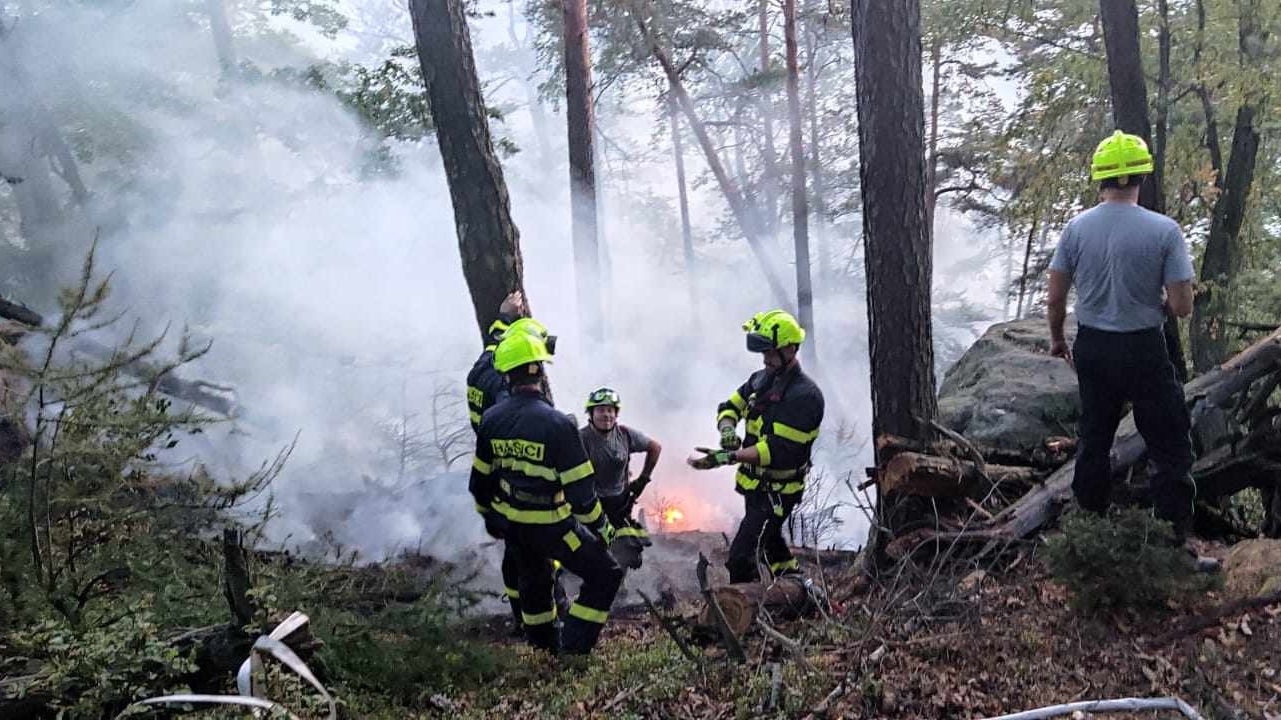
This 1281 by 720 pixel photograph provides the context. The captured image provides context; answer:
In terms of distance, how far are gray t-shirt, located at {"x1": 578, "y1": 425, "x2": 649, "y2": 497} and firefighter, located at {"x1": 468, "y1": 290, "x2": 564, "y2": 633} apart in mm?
769

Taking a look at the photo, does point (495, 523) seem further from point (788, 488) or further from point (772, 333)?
point (772, 333)

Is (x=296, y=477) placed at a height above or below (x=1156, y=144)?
below

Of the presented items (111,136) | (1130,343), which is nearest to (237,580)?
(1130,343)

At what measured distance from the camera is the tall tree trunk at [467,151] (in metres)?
7.18

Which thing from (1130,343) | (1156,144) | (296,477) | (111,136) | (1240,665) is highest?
(111,136)

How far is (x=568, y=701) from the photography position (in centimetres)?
433

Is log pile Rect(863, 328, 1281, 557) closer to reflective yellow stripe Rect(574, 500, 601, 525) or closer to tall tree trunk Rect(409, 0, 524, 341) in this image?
reflective yellow stripe Rect(574, 500, 601, 525)

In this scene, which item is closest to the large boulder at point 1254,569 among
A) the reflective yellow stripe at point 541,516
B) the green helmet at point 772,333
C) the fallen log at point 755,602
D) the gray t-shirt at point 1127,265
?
the gray t-shirt at point 1127,265

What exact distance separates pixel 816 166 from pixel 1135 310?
22.9 m

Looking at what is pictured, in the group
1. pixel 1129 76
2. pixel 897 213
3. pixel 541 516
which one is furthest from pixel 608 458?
pixel 1129 76

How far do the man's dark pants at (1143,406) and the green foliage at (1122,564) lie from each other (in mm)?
481

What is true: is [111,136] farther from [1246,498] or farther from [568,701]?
[1246,498]

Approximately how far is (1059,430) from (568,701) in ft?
17.6

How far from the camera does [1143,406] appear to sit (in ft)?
14.5
